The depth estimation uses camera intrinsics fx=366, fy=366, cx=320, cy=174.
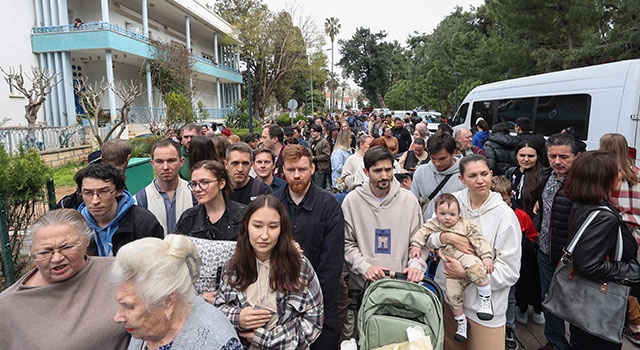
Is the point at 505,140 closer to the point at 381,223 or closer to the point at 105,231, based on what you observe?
the point at 381,223

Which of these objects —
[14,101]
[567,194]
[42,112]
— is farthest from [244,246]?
[42,112]

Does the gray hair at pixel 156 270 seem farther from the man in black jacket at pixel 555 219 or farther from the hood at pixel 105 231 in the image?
the man in black jacket at pixel 555 219

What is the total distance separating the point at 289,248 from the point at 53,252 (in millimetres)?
1243

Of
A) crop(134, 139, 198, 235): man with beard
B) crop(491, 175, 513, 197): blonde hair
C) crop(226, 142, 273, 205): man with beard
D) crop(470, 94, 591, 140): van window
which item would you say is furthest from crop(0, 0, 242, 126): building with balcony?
crop(491, 175, 513, 197): blonde hair

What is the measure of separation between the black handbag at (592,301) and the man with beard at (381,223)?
3.62ft

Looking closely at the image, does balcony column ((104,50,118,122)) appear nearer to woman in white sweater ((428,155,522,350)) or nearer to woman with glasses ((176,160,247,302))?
woman with glasses ((176,160,247,302))

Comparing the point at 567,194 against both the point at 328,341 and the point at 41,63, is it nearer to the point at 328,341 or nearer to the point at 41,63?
the point at 328,341

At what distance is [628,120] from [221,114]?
31795mm

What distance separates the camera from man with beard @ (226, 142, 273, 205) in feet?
11.8

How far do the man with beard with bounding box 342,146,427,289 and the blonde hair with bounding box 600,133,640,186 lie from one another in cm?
193

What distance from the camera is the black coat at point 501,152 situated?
5812 millimetres

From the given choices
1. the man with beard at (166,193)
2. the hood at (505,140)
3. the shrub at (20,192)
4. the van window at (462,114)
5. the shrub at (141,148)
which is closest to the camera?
the man with beard at (166,193)

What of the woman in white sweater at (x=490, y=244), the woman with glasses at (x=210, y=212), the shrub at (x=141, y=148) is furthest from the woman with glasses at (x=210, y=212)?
the shrub at (x=141, y=148)

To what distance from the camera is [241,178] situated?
11.9ft
